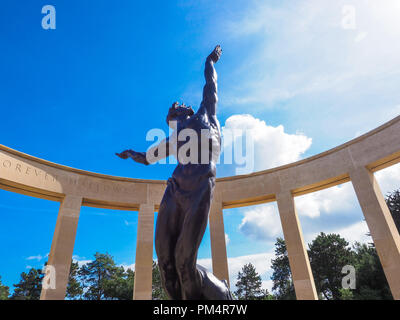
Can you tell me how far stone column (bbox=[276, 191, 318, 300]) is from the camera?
14.6 meters

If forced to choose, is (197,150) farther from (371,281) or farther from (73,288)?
(73,288)

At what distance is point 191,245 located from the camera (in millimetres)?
4059

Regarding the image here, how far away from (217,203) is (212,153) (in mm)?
13592

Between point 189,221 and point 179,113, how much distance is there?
8.92 ft

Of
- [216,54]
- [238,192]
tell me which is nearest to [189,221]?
[216,54]

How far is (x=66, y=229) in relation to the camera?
616 inches

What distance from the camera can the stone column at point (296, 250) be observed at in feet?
47.9

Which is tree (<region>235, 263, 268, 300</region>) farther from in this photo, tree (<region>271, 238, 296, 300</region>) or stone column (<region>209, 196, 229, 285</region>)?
stone column (<region>209, 196, 229, 285</region>)

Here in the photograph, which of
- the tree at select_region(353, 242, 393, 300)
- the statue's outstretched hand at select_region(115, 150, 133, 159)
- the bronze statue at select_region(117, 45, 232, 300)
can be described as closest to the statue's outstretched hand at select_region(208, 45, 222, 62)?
the bronze statue at select_region(117, 45, 232, 300)

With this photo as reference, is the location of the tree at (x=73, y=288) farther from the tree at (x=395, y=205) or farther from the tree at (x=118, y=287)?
the tree at (x=395, y=205)

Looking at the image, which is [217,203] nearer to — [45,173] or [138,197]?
[138,197]

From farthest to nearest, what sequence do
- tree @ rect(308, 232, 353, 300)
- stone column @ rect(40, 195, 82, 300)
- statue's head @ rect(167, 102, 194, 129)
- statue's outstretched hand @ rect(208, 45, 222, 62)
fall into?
1. tree @ rect(308, 232, 353, 300)
2. stone column @ rect(40, 195, 82, 300)
3. statue's outstretched hand @ rect(208, 45, 222, 62)
4. statue's head @ rect(167, 102, 194, 129)

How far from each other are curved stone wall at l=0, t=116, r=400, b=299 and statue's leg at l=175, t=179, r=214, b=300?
42.4 feet
